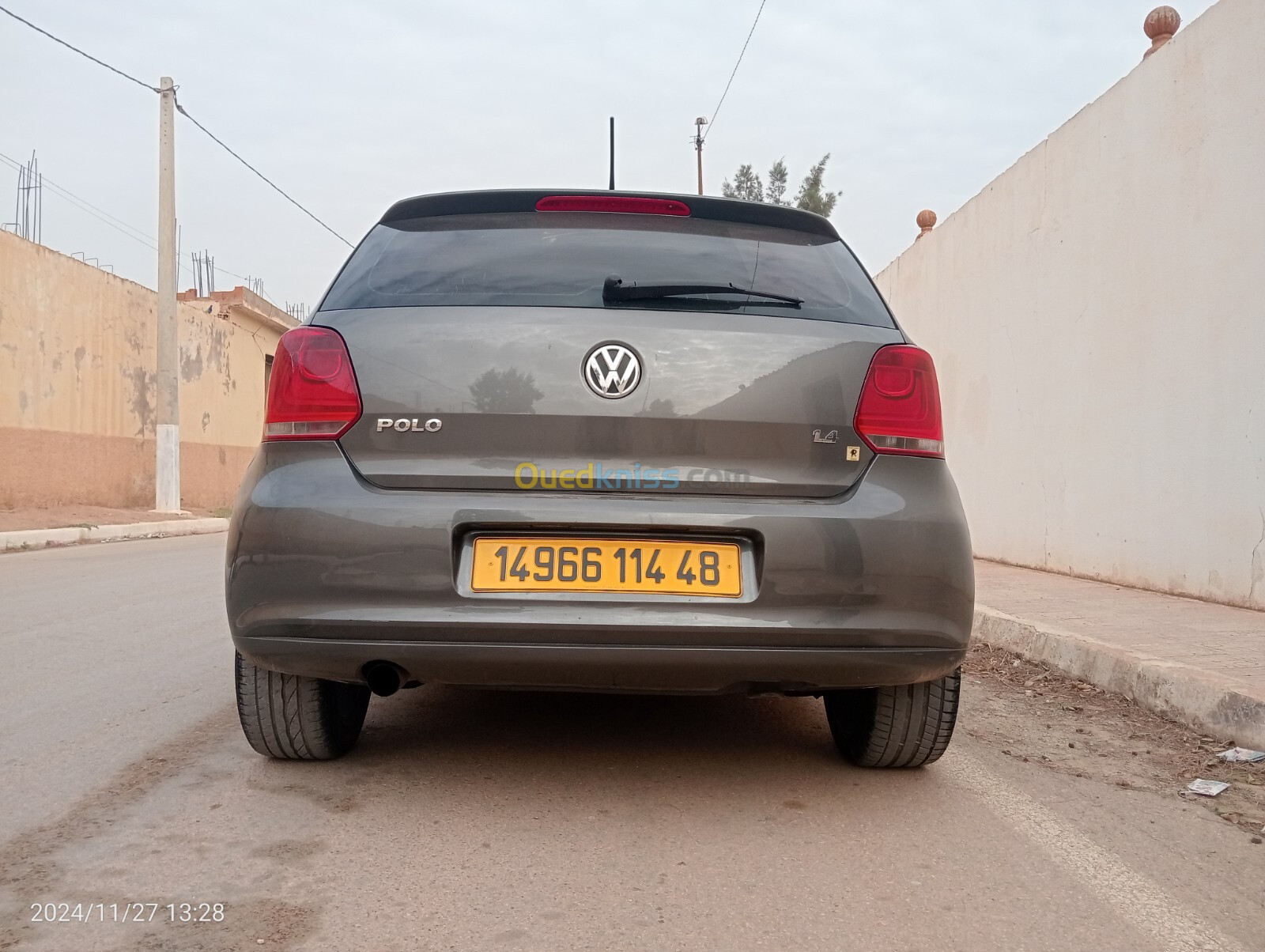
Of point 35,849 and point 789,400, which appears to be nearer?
point 35,849

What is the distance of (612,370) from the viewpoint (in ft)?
8.41

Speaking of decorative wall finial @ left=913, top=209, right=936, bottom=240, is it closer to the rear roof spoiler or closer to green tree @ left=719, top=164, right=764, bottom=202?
the rear roof spoiler

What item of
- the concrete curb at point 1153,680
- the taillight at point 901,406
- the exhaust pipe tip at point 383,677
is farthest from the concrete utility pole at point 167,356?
the taillight at point 901,406

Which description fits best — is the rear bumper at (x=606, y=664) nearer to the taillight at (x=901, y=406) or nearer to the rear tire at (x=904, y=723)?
the rear tire at (x=904, y=723)

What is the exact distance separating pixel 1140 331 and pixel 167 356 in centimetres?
1458

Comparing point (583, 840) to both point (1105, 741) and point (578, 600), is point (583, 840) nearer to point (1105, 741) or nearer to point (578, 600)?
point (578, 600)

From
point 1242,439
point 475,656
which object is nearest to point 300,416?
point 475,656

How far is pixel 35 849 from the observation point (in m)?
2.31

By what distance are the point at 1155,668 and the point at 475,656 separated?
2625 millimetres

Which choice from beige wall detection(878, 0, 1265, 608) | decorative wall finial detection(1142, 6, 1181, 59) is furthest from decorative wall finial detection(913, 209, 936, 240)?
decorative wall finial detection(1142, 6, 1181, 59)

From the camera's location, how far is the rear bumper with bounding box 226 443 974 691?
→ 2443 mm

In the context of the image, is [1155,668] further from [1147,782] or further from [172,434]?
[172,434]

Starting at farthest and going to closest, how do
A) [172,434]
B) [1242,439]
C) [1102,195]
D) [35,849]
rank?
[172,434] → [1102,195] → [1242,439] → [35,849]

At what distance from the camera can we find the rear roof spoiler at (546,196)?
2887mm
